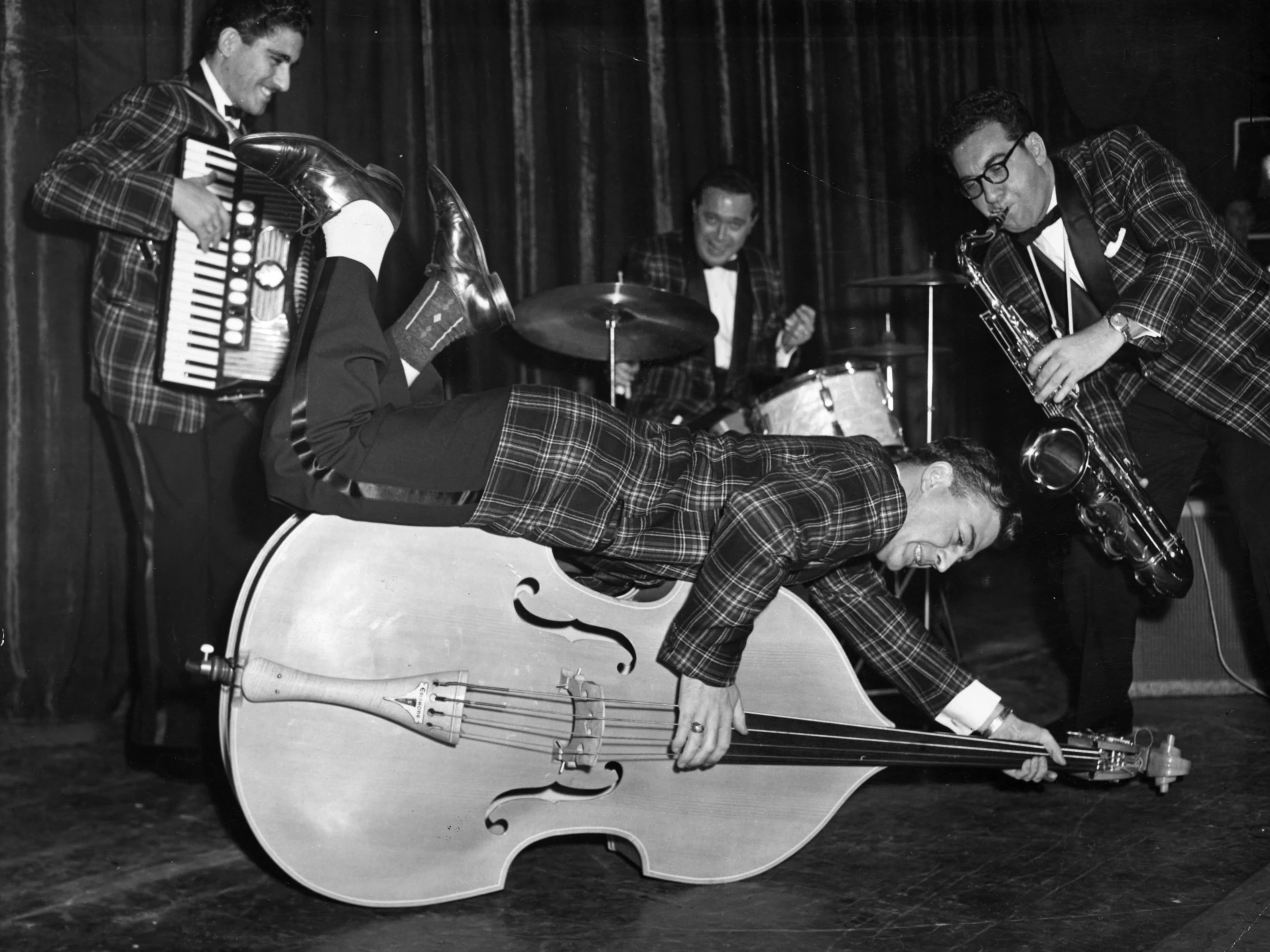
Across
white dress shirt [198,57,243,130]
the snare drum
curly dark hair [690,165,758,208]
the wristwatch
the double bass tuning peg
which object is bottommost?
the double bass tuning peg

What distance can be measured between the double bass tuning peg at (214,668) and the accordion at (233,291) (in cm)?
121

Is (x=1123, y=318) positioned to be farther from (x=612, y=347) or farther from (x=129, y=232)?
(x=129, y=232)

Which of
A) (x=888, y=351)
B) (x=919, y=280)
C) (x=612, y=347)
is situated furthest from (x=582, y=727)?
(x=888, y=351)

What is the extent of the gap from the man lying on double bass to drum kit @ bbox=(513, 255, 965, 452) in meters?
0.83

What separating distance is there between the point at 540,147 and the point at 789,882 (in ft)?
9.47

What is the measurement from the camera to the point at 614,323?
146 inches

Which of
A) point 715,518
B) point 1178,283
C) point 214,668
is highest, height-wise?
point 1178,283

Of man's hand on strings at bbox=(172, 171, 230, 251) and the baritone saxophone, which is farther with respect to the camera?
the baritone saxophone

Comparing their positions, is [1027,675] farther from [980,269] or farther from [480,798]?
[480,798]

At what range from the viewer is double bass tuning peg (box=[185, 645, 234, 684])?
1.88 m

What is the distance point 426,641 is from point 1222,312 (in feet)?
7.04

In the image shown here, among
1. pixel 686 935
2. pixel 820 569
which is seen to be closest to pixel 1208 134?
pixel 820 569

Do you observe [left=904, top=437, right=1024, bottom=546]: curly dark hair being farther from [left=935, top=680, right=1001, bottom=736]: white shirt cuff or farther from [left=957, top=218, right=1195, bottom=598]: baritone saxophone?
[left=957, top=218, right=1195, bottom=598]: baritone saxophone

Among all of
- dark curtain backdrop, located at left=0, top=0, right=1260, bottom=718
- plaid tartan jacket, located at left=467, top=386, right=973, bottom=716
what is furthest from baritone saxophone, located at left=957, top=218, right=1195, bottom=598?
dark curtain backdrop, located at left=0, top=0, right=1260, bottom=718
